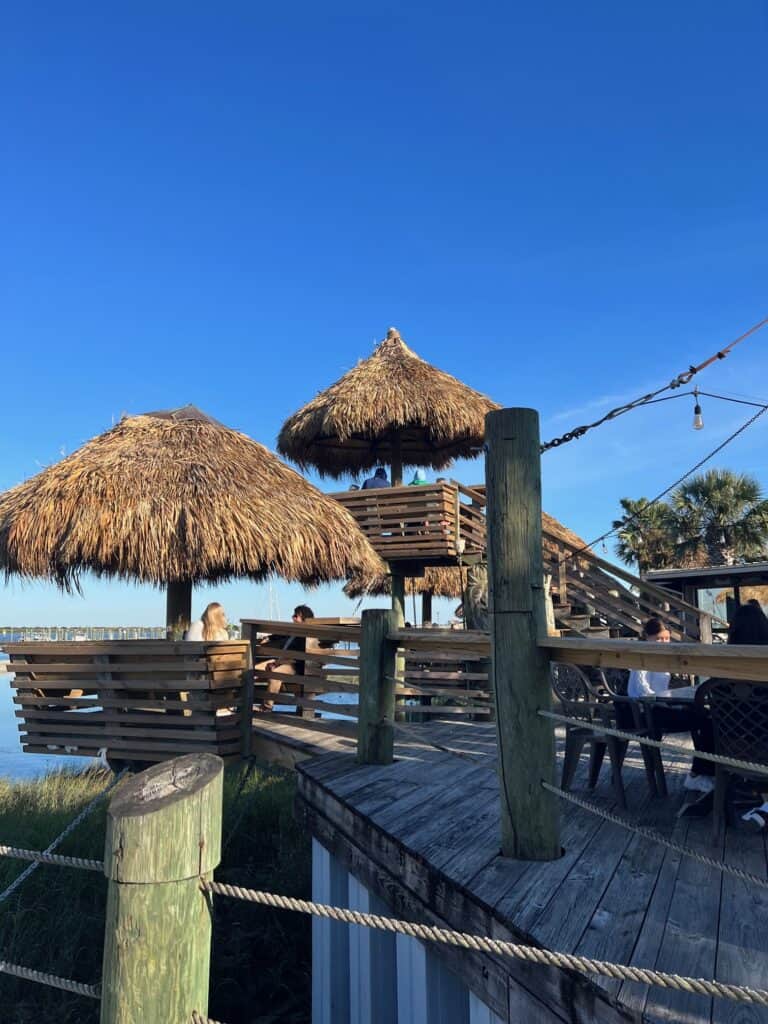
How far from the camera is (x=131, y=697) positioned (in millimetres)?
6777

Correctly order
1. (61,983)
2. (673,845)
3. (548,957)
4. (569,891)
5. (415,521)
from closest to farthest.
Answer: (548,957) < (61,983) < (673,845) < (569,891) < (415,521)

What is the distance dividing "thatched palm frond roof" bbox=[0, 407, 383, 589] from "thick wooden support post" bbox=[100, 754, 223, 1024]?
227 inches

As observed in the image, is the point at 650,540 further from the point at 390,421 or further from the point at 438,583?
the point at 390,421

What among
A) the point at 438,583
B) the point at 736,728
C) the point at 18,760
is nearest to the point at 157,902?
the point at 736,728

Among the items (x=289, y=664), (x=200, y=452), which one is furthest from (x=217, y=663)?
(x=200, y=452)

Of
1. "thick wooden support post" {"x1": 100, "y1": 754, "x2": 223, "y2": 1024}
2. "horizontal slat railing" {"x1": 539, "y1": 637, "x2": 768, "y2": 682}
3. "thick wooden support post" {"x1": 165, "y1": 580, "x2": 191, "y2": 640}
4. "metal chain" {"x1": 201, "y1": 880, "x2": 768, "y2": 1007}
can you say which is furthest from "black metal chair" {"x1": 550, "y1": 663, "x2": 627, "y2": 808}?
"thick wooden support post" {"x1": 165, "y1": 580, "x2": 191, "y2": 640}

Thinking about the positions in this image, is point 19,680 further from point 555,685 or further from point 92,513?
point 555,685

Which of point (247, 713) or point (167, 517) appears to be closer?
point (247, 713)

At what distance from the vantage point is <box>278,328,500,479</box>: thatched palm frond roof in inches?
541

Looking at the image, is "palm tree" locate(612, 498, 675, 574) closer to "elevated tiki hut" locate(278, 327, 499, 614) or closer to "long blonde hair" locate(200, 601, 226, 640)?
"elevated tiki hut" locate(278, 327, 499, 614)

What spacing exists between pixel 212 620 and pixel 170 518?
105 cm

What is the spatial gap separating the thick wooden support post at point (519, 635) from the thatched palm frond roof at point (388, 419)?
35.4ft

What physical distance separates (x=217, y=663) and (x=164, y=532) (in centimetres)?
157

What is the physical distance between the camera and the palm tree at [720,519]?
21297 mm
